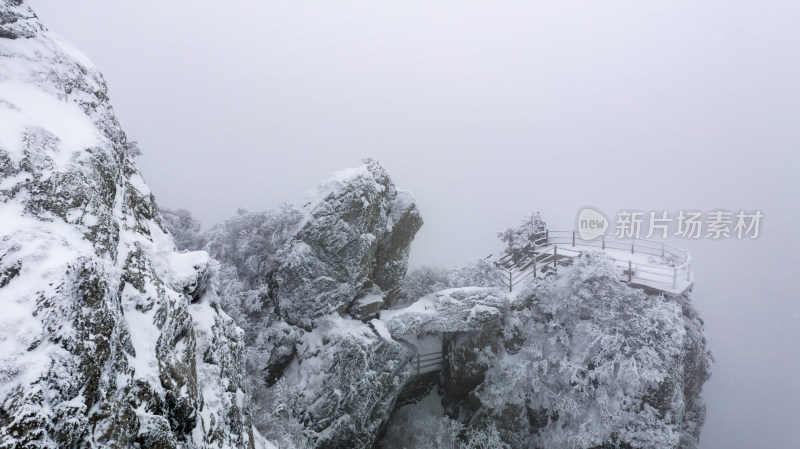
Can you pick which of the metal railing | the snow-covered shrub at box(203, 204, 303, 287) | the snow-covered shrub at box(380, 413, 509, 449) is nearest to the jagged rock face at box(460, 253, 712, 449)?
the snow-covered shrub at box(380, 413, 509, 449)

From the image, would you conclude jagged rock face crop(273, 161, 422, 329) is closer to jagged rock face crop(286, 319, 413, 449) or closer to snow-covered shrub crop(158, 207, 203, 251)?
jagged rock face crop(286, 319, 413, 449)

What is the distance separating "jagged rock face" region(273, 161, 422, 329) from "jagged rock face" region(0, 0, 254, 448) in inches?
295

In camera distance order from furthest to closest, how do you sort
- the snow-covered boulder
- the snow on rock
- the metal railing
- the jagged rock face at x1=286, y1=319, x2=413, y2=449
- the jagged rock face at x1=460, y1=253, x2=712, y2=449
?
the metal railing
the snow on rock
the jagged rock face at x1=460, y1=253, x2=712, y2=449
the jagged rock face at x1=286, y1=319, x2=413, y2=449
the snow-covered boulder

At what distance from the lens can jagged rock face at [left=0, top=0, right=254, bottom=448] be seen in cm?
371

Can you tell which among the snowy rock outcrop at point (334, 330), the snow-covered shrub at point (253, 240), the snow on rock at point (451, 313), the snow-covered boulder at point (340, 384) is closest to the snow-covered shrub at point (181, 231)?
the snow-covered shrub at point (253, 240)

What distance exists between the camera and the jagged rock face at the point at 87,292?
371cm

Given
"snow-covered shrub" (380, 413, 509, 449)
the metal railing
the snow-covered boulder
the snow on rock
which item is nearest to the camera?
the snow-covered boulder

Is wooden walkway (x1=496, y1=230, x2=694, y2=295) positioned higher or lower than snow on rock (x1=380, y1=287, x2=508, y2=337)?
higher

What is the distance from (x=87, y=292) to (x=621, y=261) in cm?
2104

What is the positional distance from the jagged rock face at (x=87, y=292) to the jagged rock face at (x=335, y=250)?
7.48 meters

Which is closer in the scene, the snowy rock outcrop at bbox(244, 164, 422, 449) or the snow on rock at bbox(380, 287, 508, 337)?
the snowy rock outcrop at bbox(244, 164, 422, 449)

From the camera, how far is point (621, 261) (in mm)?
17938

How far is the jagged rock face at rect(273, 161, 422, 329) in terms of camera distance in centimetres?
1597

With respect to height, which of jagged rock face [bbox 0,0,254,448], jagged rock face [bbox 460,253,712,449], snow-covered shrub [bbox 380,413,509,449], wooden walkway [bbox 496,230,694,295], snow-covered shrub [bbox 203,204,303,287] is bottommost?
snow-covered shrub [bbox 380,413,509,449]
